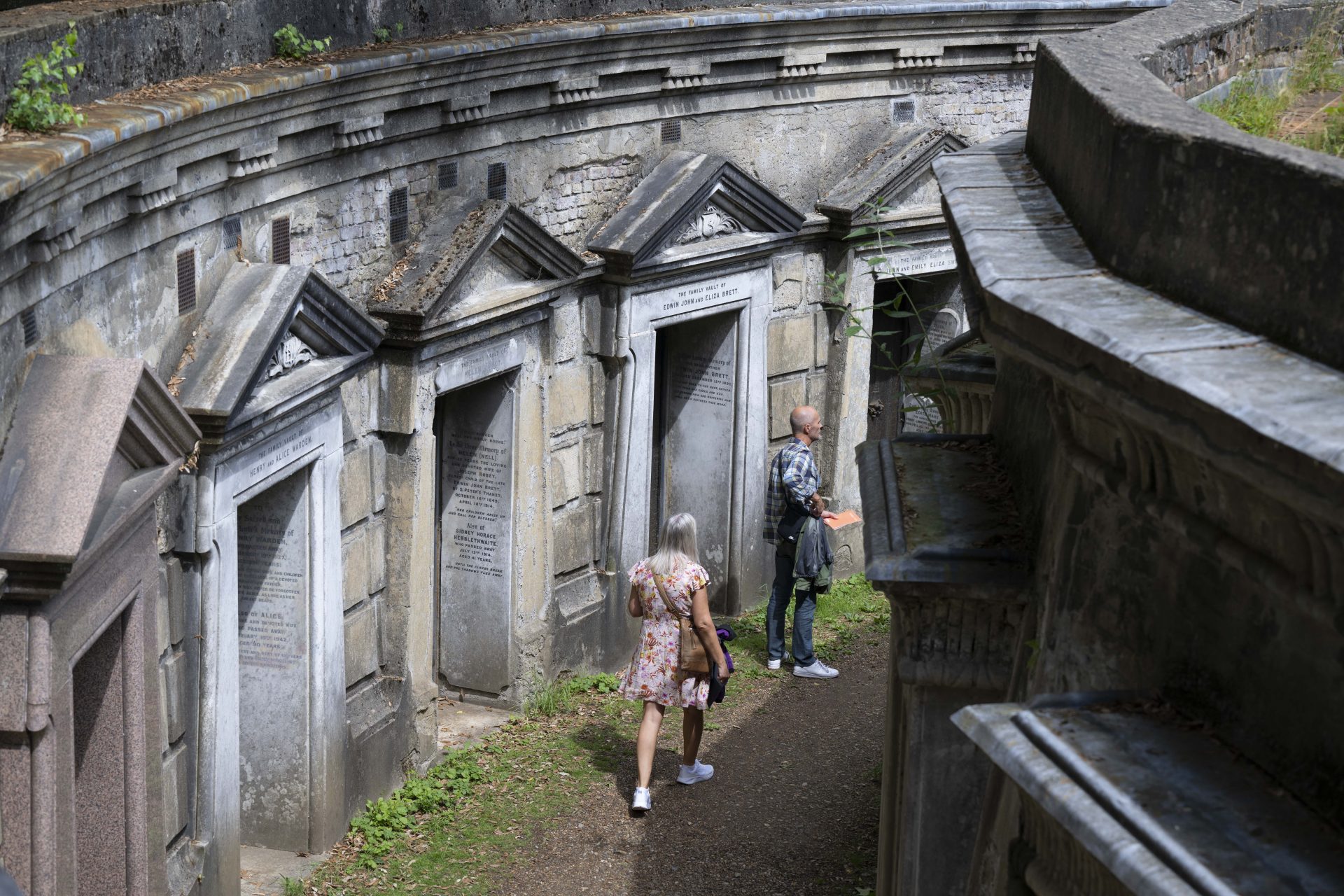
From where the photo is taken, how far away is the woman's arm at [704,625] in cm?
814

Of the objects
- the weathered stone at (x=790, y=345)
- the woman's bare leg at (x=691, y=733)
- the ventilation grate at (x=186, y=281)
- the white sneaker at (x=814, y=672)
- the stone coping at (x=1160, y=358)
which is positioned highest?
the stone coping at (x=1160, y=358)

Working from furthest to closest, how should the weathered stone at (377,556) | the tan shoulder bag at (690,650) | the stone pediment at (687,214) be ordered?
the stone pediment at (687,214) < the weathered stone at (377,556) < the tan shoulder bag at (690,650)

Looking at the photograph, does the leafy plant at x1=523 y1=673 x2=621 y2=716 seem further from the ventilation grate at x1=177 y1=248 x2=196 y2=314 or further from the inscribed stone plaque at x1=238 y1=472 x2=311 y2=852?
the ventilation grate at x1=177 y1=248 x2=196 y2=314

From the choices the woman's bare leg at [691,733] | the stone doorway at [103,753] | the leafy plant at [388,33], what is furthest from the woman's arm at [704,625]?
the leafy plant at [388,33]

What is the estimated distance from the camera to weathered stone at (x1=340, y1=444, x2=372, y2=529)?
Result: 8008 mm

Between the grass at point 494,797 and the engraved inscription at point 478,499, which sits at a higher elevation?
the engraved inscription at point 478,499

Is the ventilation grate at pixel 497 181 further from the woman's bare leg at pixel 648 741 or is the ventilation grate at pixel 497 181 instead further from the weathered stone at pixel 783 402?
the weathered stone at pixel 783 402

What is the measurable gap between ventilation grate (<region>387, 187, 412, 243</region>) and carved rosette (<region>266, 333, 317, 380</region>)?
1.14m

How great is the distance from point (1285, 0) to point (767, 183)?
548cm

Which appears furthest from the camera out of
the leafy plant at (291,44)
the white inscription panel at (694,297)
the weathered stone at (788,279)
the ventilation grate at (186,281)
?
the weathered stone at (788,279)

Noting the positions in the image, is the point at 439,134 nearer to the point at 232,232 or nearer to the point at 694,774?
the point at 232,232

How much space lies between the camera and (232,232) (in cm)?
705

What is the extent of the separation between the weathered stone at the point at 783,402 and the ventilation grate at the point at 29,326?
21.9ft

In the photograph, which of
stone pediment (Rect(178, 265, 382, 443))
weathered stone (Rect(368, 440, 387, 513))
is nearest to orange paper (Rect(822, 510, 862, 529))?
weathered stone (Rect(368, 440, 387, 513))
